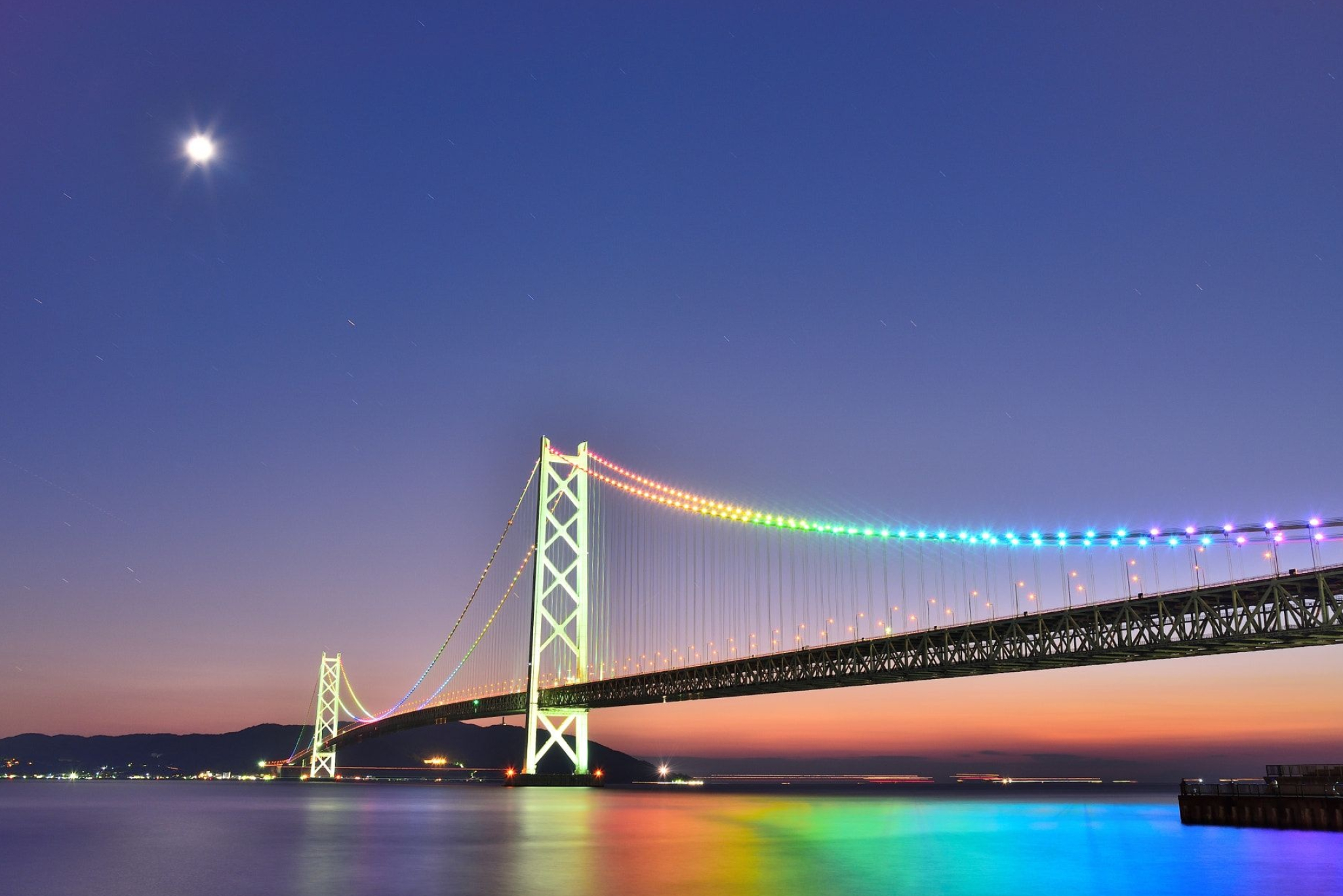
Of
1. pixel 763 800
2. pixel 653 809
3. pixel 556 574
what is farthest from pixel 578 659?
pixel 763 800

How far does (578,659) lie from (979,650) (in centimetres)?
2620

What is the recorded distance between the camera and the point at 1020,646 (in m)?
49.6

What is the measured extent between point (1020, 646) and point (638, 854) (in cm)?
2430

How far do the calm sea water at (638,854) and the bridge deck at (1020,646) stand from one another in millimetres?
6721

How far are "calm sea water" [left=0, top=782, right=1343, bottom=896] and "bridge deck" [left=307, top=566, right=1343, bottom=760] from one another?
6.72 meters

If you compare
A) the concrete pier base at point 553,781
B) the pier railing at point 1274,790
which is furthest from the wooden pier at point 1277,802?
the concrete pier base at point 553,781

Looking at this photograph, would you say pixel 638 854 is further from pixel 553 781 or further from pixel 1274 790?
pixel 553 781

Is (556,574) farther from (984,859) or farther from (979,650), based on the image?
(984,859)

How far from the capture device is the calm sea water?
82.6 ft

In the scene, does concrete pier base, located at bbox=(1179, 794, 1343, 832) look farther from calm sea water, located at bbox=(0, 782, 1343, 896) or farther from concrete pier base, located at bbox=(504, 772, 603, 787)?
concrete pier base, located at bbox=(504, 772, 603, 787)

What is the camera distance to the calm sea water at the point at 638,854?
25.2 metres

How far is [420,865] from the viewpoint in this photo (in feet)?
98.2

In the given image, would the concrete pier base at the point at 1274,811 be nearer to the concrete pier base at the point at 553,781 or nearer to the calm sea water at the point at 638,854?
the calm sea water at the point at 638,854

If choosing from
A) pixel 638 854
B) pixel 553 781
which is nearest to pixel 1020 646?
pixel 638 854
